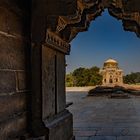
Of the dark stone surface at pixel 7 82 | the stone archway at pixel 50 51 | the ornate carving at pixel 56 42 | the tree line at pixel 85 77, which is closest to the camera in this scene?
the dark stone surface at pixel 7 82

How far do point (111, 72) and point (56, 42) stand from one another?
34380 mm

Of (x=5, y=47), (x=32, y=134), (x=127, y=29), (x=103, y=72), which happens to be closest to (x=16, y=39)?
(x=5, y=47)

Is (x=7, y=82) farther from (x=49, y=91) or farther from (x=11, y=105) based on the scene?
(x=49, y=91)

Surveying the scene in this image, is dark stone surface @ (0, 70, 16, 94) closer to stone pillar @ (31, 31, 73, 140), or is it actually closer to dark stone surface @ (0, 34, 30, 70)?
dark stone surface @ (0, 34, 30, 70)

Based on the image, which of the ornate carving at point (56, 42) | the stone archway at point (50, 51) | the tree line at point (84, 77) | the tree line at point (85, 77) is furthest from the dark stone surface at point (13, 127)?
the tree line at point (84, 77)

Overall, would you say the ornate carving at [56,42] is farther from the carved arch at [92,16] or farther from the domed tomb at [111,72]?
the domed tomb at [111,72]

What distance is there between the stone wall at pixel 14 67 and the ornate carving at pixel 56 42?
0.69 ft

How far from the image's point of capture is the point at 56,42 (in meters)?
4.21

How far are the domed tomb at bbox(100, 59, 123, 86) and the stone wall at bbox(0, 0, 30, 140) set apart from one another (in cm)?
3255

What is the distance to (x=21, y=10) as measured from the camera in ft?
11.8

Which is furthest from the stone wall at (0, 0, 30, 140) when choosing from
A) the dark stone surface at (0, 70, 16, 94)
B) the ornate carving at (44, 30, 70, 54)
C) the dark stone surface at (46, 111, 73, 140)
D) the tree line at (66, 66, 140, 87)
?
the tree line at (66, 66, 140, 87)

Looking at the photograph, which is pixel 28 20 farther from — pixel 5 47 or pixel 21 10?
pixel 5 47

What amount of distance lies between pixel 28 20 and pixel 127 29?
4.74 feet

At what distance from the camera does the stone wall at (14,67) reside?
3109 mm
